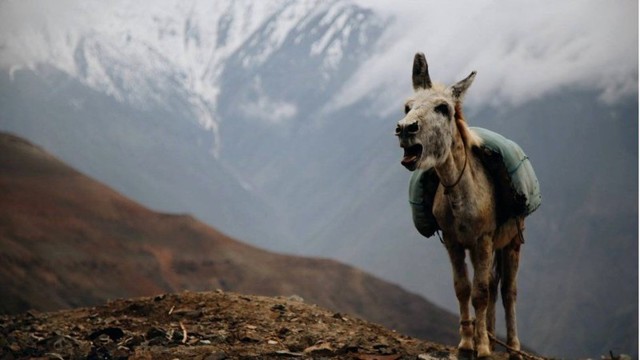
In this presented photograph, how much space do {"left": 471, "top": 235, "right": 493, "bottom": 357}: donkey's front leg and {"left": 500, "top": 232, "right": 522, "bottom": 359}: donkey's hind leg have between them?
1125mm

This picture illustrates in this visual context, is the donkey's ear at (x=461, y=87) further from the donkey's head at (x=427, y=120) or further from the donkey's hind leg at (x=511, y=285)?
the donkey's hind leg at (x=511, y=285)

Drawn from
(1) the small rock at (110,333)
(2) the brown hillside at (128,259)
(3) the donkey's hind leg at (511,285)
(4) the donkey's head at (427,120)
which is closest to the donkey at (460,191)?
(4) the donkey's head at (427,120)

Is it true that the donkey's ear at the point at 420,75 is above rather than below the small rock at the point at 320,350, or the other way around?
above

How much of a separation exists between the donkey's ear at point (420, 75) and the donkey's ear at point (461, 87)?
0.25 m

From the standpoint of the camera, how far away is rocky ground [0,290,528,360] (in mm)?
8633

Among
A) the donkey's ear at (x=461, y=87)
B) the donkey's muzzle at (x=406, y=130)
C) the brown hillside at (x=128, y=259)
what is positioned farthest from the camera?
the brown hillside at (x=128, y=259)

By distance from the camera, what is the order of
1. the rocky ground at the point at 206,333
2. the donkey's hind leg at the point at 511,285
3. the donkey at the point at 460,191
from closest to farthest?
the donkey at the point at 460,191, the rocky ground at the point at 206,333, the donkey's hind leg at the point at 511,285

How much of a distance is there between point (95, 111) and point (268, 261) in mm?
107295

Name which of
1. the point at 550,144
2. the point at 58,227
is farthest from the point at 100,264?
the point at 550,144

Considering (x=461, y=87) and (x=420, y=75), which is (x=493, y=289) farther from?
(x=420, y=75)

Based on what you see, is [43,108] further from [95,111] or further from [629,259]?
[629,259]

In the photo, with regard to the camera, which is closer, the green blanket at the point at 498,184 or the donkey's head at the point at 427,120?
the donkey's head at the point at 427,120

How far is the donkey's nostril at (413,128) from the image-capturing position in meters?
6.78

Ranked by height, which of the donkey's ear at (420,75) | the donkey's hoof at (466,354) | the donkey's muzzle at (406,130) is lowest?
the donkey's hoof at (466,354)
